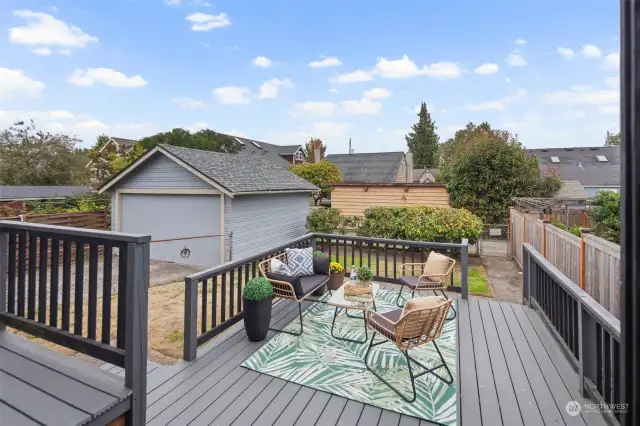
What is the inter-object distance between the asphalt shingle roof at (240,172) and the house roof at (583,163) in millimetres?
15789

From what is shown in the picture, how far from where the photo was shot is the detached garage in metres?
8.92

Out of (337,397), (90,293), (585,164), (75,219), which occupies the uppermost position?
(585,164)

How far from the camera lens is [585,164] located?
24125 mm

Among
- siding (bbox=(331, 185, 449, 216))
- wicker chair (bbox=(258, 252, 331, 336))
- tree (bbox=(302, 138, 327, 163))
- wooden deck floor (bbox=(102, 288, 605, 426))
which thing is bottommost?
wooden deck floor (bbox=(102, 288, 605, 426))

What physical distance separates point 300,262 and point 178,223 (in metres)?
6.49

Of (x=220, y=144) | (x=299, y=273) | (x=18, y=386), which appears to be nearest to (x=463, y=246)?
(x=299, y=273)

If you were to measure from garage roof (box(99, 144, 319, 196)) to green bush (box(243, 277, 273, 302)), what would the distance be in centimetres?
553

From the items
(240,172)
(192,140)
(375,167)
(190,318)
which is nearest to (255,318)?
(190,318)

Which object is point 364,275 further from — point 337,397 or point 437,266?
point 337,397

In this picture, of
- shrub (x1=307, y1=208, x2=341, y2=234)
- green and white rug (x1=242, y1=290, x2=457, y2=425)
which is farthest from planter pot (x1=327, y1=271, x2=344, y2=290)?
shrub (x1=307, y1=208, x2=341, y2=234)

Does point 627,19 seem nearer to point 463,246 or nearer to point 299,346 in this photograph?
point 299,346

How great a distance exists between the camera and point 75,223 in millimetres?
9445

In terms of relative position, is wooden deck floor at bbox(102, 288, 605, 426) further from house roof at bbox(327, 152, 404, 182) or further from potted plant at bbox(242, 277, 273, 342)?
house roof at bbox(327, 152, 404, 182)

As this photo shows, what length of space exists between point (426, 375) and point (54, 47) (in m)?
5.35
